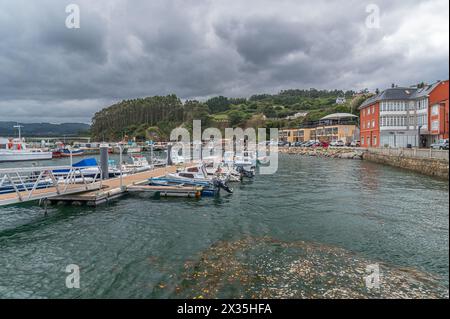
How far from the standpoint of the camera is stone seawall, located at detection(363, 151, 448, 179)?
35.0 metres

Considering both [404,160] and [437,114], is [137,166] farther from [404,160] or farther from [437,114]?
[437,114]

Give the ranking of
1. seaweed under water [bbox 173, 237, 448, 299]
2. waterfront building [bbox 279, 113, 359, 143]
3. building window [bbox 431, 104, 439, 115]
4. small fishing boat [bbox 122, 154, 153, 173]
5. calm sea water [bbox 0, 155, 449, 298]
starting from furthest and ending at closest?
waterfront building [bbox 279, 113, 359, 143] → building window [bbox 431, 104, 439, 115] → small fishing boat [bbox 122, 154, 153, 173] → calm sea water [bbox 0, 155, 449, 298] → seaweed under water [bbox 173, 237, 448, 299]

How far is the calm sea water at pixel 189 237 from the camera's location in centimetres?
1032

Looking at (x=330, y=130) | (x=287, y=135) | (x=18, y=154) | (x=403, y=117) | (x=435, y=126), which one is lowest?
(x=18, y=154)

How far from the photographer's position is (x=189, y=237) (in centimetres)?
1482

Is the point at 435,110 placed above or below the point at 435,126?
above

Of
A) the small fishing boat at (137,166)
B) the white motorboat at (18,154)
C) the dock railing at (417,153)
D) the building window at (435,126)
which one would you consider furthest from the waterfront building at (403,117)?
the white motorboat at (18,154)

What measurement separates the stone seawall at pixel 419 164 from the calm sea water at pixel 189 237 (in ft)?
39.2

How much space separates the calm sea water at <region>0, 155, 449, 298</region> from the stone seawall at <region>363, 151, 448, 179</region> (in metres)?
11.9

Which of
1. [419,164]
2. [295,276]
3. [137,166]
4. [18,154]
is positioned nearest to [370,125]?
[419,164]

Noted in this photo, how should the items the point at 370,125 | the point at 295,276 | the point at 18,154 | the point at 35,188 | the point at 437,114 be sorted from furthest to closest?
the point at 18,154, the point at 370,125, the point at 437,114, the point at 35,188, the point at 295,276

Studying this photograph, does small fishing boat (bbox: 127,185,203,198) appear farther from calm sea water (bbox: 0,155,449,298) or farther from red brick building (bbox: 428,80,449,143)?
red brick building (bbox: 428,80,449,143)

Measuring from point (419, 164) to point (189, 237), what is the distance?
130 feet

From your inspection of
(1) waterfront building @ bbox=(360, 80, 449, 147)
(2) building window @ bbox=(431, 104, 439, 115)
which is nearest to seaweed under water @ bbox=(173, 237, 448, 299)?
(2) building window @ bbox=(431, 104, 439, 115)
